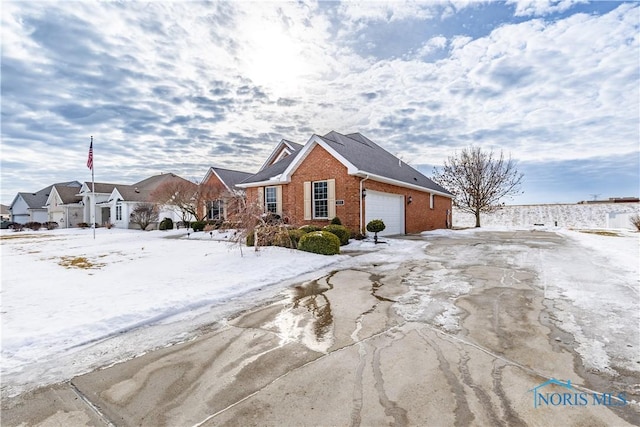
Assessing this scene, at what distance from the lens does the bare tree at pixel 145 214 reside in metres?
26.9

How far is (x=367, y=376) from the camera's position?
108 inches

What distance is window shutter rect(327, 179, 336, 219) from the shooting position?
1404 cm

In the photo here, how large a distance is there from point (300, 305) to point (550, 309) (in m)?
4.07

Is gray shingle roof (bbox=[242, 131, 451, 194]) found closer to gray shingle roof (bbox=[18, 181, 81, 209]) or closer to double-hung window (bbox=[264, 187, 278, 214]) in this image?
double-hung window (bbox=[264, 187, 278, 214])

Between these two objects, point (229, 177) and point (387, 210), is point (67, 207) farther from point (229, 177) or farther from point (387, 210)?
point (387, 210)

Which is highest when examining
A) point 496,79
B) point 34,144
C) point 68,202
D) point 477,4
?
point 477,4

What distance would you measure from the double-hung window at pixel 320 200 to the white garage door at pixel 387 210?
199cm

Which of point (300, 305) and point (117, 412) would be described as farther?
point (300, 305)

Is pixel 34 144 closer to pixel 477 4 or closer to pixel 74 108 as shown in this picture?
pixel 74 108

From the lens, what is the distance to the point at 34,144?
19766mm

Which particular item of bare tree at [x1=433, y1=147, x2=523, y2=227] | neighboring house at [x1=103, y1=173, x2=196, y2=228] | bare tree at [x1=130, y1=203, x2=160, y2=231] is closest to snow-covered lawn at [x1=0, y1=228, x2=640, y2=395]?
bare tree at [x1=130, y1=203, x2=160, y2=231]

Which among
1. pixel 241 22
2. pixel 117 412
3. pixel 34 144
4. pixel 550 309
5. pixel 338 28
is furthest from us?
pixel 34 144

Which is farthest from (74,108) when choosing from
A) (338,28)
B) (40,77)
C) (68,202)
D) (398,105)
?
(68,202)

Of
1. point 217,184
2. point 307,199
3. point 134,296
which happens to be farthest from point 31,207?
point 134,296
